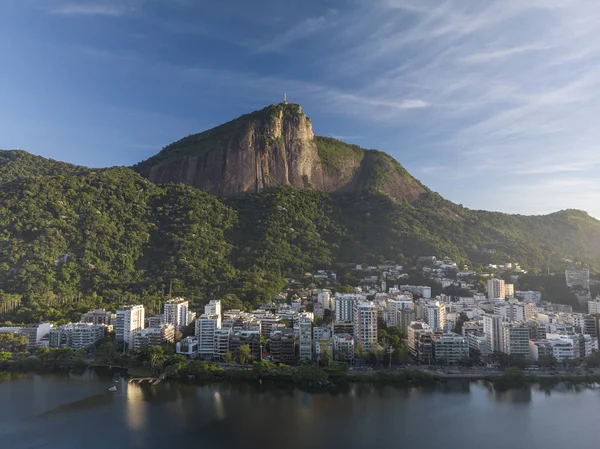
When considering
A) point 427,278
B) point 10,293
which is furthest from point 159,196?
point 427,278

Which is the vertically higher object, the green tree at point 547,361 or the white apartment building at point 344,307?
the white apartment building at point 344,307

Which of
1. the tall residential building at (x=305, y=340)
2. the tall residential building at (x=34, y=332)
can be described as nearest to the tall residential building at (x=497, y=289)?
the tall residential building at (x=305, y=340)

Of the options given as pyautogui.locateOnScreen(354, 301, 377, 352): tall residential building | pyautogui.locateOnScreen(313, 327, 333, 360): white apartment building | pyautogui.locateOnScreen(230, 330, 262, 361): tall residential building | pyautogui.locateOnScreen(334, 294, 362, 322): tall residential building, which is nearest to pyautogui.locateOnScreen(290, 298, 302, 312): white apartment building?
pyautogui.locateOnScreen(334, 294, 362, 322): tall residential building

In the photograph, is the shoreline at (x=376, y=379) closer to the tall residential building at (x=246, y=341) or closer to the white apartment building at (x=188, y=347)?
the tall residential building at (x=246, y=341)

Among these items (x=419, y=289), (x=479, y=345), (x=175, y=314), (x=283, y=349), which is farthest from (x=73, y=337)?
(x=419, y=289)

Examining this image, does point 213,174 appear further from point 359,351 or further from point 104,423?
point 104,423

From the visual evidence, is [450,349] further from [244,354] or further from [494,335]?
[244,354]
